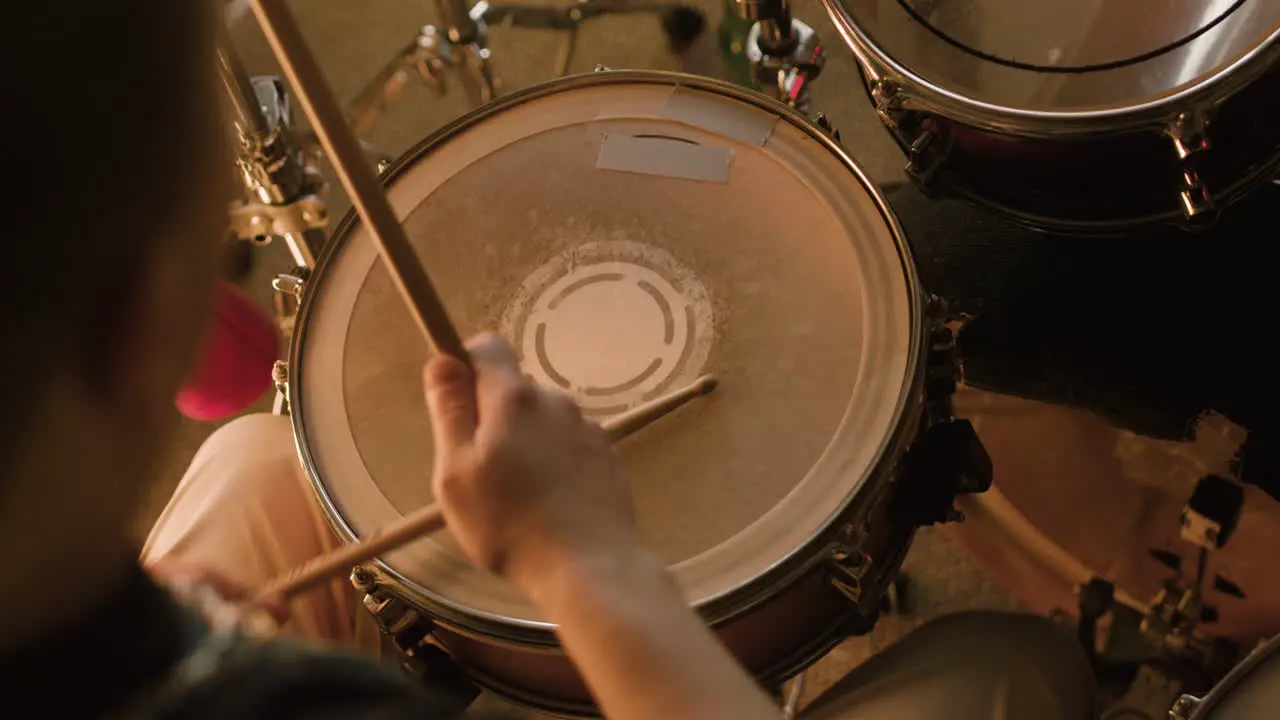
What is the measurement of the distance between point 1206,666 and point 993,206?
0.48 metres

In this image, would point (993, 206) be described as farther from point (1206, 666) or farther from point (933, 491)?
point (1206, 666)

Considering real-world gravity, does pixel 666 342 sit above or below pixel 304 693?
below

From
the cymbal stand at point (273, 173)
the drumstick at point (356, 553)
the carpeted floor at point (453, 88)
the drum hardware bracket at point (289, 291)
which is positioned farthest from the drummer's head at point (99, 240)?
the carpeted floor at point (453, 88)

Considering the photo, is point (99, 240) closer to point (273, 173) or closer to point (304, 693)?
point (304, 693)

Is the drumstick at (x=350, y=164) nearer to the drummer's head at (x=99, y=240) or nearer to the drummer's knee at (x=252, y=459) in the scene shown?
the drummer's head at (x=99, y=240)

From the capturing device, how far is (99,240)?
28 cm

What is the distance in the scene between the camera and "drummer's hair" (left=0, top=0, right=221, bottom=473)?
0.25m

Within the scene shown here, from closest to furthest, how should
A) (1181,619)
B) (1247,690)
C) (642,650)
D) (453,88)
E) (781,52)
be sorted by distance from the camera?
1. (642,650)
2. (1247,690)
3. (1181,619)
4. (781,52)
5. (453,88)

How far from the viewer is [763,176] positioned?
84cm

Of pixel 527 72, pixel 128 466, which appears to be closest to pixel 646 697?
pixel 128 466

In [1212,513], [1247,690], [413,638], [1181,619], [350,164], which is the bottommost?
[1181,619]

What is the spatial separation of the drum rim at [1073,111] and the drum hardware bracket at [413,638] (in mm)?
519

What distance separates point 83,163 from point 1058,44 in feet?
2.47

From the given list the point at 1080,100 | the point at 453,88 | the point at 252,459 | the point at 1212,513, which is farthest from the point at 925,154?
the point at 453,88
